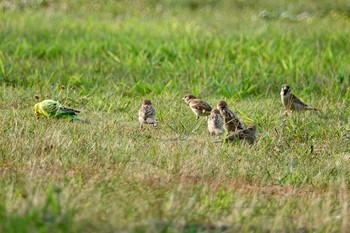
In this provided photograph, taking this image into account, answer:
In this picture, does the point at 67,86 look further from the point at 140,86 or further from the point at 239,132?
the point at 239,132

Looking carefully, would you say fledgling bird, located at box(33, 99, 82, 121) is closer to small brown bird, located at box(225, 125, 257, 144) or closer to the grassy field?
the grassy field

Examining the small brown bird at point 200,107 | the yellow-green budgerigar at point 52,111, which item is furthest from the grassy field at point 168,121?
the yellow-green budgerigar at point 52,111

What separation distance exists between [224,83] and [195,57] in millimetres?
1634

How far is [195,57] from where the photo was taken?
13797mm

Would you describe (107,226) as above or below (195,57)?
above

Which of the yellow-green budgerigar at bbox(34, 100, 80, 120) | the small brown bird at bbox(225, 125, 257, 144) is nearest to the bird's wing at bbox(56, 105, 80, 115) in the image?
the yellow-green budgerigar at bbox(34, 100, 80, 120)

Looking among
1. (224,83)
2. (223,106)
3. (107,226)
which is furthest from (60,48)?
(107,226)

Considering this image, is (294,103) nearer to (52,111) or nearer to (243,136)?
(243,136)

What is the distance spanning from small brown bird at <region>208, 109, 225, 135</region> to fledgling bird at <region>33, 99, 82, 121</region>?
56.9 inches

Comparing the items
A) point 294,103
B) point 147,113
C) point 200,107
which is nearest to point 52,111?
point 147,113

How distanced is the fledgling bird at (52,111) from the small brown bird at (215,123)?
1445 mm

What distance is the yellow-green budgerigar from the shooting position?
9.65 m

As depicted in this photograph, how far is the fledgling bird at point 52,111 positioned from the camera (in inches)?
380

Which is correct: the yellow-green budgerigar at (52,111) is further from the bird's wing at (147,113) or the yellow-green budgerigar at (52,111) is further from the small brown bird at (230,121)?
the small brown bird at (230,121)
